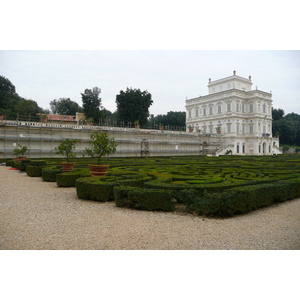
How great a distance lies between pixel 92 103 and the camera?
48.5 metres

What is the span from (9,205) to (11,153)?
2176 cm

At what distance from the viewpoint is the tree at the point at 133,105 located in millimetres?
44500

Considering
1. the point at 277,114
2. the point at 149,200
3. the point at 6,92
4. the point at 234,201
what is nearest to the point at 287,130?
the point at 277,114

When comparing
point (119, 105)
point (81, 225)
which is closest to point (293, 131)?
point (119, 105)

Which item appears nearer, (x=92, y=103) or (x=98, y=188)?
(x=98, y=188)

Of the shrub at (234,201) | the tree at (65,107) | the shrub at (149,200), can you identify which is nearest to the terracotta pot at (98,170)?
the shrub at (149,200)

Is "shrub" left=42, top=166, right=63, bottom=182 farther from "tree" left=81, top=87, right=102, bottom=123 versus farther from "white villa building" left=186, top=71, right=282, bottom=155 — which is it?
"white villa building" left=186, top=71, right=282, bottom=155

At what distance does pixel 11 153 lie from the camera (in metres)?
26.5

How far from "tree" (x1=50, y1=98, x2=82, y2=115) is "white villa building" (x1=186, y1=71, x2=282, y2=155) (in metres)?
27.9

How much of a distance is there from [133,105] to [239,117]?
1865 cm

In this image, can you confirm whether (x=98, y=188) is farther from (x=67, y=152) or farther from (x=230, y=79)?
(x=230, y=79)

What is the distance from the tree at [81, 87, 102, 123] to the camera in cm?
4375

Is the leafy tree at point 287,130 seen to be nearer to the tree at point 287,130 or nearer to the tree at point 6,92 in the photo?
the tree at point 287,130
